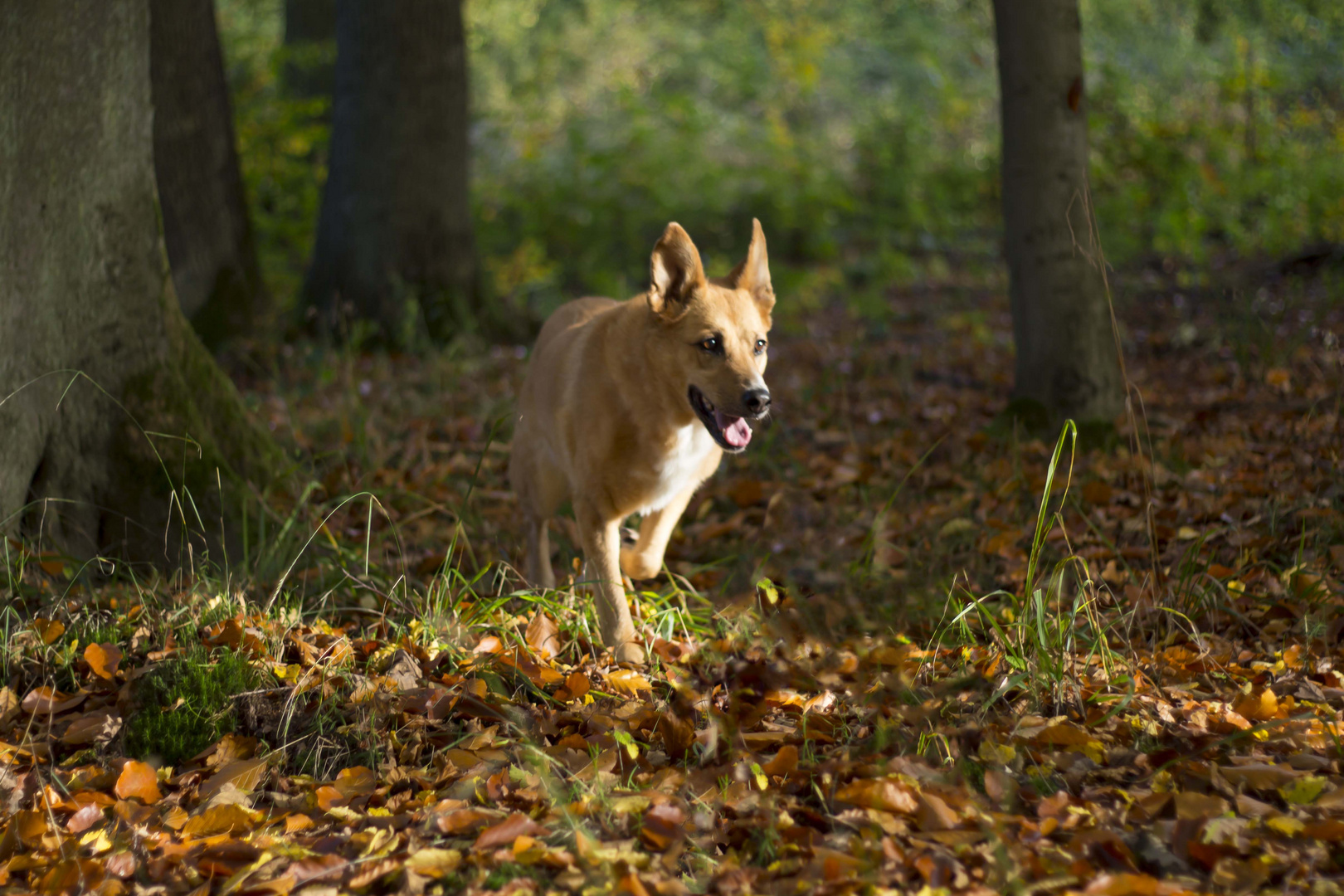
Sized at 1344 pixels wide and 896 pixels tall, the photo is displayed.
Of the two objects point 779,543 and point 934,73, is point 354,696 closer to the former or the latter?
point 779,543

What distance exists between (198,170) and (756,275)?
18.9 ft

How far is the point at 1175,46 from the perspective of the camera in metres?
14.8

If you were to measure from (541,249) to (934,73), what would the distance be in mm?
8505

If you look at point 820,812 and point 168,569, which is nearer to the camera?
point 820,812

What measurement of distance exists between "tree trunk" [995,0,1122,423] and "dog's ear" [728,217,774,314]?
78.7 inches

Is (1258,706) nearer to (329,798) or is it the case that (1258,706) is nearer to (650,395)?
(650,395)

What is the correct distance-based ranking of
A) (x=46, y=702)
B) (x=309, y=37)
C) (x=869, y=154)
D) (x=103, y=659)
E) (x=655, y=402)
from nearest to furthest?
(x=46, y=702) < (x=103, y=659) < (x=655, y=402) < (x=309, y=37) < (x=869, y=154)

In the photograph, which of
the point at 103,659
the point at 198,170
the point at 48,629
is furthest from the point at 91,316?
the point at 198,170

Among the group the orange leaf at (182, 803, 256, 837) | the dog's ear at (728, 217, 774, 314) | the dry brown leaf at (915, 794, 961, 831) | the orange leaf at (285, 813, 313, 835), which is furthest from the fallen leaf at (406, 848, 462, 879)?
the dog's ear at (728, 217, 774, 314)

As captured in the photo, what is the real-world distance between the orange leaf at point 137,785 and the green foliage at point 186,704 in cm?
17

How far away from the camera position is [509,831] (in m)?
2.38

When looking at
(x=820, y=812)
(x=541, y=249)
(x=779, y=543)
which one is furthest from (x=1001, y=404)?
(x=541, y=249)

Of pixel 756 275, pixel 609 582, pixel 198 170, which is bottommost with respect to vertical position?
pixel 609 582

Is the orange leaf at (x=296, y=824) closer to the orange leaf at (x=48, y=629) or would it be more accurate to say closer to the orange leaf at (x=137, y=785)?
Answer: the orange leaf at (x=137, y=785)
